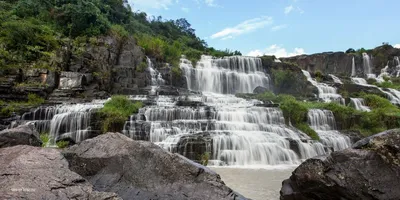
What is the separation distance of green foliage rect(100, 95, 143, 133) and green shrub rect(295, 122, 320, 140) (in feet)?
27.2

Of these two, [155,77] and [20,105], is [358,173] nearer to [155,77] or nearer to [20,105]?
[20,105]

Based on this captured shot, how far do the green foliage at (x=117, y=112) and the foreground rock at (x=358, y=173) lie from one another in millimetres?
9217

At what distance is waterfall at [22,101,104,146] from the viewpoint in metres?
12.3

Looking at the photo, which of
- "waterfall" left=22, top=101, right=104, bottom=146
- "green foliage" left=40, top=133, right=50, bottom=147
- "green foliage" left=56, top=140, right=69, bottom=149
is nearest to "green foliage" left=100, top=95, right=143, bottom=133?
"waterfall" left=22, top=101, right=104, bottom=146

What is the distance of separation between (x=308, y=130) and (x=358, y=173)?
10502 mm

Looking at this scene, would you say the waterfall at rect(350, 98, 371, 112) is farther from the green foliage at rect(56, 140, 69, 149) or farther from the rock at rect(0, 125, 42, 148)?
the rock at rect(0, 125, 42, 148)

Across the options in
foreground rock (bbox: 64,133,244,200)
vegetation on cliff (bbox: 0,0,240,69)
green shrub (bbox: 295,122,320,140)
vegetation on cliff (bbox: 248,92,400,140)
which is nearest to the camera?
foreground rock (bbox: 64,133,244,200)

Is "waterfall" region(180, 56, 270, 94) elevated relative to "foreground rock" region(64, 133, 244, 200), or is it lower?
elevated

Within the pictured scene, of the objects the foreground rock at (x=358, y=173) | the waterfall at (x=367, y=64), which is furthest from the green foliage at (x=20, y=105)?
the waterfall at (x=367, y=64)

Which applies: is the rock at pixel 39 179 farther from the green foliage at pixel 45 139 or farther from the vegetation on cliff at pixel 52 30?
the vegetation on cliff at pixel 52 30

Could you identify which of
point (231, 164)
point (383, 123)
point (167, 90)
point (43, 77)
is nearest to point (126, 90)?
point (167, 90)

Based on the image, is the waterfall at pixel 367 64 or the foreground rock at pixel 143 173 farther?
the waterfall at pixel 367 64

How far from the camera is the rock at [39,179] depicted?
2.69 metres

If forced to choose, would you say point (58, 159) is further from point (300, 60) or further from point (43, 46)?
point (300, 60)
